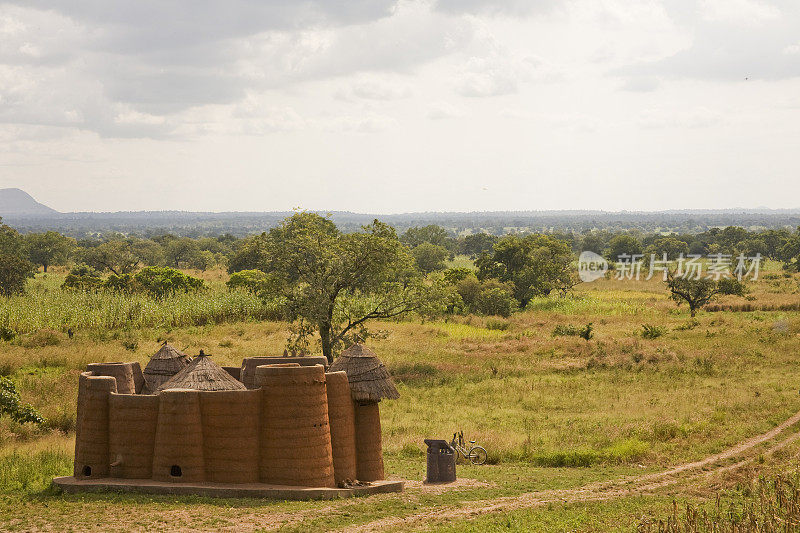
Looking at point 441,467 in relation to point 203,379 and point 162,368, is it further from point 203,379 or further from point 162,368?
point 162,368

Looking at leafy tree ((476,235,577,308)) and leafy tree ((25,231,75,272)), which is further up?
leafy tree ((25,231,75,272))

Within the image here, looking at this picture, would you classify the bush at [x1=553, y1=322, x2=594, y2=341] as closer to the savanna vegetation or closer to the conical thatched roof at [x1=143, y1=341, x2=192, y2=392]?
the savanna vegetation

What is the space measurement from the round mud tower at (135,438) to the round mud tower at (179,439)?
340mm

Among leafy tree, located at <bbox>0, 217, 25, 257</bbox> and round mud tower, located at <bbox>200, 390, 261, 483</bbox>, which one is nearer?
round mud tower, located at <bbox>200, 390, 261, 483</bbox>

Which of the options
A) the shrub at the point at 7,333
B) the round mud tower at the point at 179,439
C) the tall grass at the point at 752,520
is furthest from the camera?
the shrub at the point at 7,333

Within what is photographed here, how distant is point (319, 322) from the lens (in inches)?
1316

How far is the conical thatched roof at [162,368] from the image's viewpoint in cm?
1883

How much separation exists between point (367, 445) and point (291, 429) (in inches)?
97.7

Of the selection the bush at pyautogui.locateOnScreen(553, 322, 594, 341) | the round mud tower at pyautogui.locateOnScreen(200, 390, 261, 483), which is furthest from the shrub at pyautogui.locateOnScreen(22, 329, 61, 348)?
the bush at pyautogui.locateOnScreen(553, 322, 594, 341)

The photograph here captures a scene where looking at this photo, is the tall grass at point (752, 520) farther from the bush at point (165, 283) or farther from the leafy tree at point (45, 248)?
the leafy tree at point (45, 248)

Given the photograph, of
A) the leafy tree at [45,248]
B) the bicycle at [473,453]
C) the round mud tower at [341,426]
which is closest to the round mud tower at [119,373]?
the round mud tower at [341,426]

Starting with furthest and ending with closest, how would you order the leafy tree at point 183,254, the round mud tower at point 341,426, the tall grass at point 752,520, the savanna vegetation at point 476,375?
the leafy tree at point 183,254 → the round mud tower at point 341,426 → the savanna vegetation at point 476,375 → the tall grass at point 752,520

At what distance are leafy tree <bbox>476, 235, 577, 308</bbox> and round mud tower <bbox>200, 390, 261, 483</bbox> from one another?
4689 centimetres

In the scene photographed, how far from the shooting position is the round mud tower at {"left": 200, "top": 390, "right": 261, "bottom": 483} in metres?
15.7
